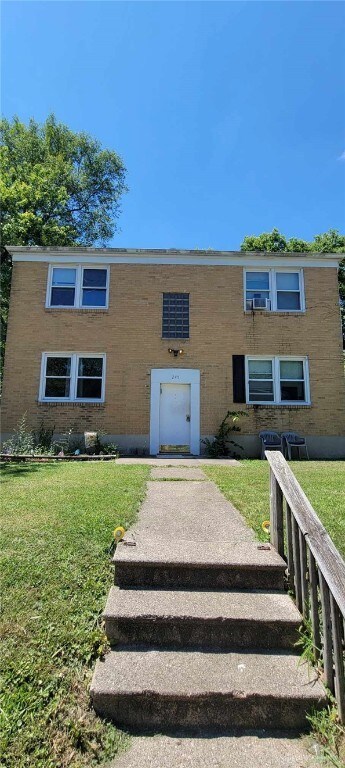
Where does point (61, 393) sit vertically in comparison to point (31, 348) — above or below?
below

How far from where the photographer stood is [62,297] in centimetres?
1366

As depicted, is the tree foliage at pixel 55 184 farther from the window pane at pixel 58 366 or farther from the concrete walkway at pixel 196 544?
the concrete walkway at pixel 196 544

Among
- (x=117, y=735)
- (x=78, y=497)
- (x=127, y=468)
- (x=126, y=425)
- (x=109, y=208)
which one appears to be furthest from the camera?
(x=109, y=208)

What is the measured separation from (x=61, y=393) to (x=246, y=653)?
37.4 ft

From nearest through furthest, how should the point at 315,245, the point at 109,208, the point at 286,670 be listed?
the point at 286,670 < the point at 109,208 < the point at 315,245

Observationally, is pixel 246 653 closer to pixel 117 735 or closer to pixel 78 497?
pixel 117 735

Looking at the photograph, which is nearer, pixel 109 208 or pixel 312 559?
pixel 312 559

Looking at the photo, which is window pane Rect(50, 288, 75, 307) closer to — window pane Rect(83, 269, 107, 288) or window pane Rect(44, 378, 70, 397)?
window pane Rect(83, 269, 107, 288)

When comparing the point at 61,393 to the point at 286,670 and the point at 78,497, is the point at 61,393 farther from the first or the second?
the point at 286,670

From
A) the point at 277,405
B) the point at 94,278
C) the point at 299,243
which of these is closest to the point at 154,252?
→ the point at 94,278

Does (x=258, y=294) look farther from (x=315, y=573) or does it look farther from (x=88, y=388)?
(x=315, y=573)

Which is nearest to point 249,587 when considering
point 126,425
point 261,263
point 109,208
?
point 126,425

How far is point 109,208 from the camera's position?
26.6 m

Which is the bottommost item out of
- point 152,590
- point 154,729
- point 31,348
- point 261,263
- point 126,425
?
point 154,729
